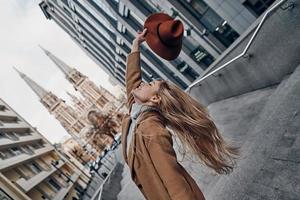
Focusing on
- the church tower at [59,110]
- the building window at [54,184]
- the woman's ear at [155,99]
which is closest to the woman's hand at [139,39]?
the woman's ear at [155,99]

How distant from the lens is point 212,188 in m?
4.91

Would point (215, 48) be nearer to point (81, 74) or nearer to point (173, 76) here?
point (173, 76)

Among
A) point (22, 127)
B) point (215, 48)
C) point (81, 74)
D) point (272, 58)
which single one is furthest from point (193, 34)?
point (81, 74)

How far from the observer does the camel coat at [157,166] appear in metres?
1.72

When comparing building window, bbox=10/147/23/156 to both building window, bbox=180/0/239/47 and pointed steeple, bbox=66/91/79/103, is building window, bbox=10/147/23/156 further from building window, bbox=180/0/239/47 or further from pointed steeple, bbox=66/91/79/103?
pointed steeple, bbox=66/91/79/103

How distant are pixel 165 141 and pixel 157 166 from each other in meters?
0.15

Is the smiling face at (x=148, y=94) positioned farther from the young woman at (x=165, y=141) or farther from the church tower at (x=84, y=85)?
the church tower at (x=84, y=85)

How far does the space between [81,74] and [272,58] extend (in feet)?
353

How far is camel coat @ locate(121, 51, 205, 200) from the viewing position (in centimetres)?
172

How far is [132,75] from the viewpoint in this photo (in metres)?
2.93

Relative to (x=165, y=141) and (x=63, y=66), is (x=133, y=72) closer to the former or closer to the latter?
(x=165, y=141)

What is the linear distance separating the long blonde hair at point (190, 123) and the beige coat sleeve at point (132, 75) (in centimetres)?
58

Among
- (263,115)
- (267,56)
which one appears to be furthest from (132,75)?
(267,56)

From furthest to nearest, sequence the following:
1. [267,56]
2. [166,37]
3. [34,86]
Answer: [34,86], [267,56], [166,37]
